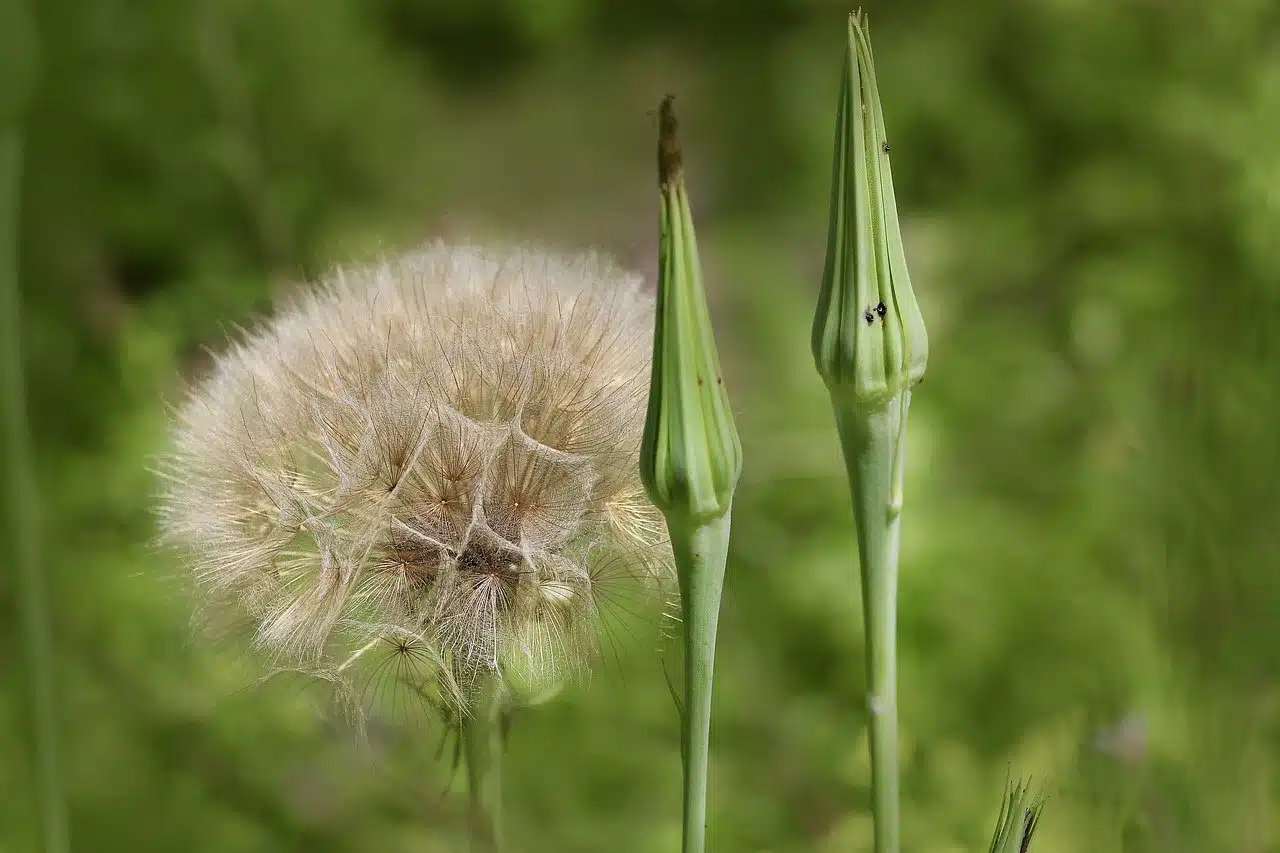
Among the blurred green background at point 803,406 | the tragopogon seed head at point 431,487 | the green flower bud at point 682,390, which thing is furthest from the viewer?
the blurred green background at point 803,406

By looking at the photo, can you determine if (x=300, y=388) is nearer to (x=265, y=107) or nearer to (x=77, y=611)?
(x=77, y=611)

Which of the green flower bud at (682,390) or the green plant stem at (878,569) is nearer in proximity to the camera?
the green flower bud at (682,390)

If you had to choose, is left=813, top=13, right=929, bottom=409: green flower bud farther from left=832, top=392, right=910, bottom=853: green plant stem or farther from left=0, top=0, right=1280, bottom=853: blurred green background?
left=0, top=0, right=1280, bottom=853: blurred green background

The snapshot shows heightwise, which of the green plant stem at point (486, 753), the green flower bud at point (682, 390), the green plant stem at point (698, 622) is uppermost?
the green flower bud at point (682, 390)

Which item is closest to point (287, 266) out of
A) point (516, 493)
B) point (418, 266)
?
point (418, 266)

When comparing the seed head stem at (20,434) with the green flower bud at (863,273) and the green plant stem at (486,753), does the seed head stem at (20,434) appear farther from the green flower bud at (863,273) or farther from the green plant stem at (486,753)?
the green flower bud at (863,273)

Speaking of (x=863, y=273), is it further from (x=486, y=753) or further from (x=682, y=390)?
(x=486, y=753)

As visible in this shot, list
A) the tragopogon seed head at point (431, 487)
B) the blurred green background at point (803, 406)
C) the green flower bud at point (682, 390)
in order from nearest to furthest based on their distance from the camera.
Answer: the green flower bud at point (682, 390) → the tragopogon seed head at point (431, 487) → the blurred green background at point (803, 406)

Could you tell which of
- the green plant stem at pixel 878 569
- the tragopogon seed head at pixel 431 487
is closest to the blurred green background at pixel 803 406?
the tragopogon seed head at pixel 431 487
